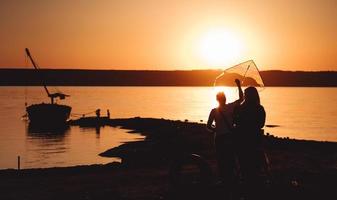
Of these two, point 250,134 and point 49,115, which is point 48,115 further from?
point 250,134

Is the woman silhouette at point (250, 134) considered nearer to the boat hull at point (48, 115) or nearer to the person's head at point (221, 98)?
the person's head at point (221, 98)

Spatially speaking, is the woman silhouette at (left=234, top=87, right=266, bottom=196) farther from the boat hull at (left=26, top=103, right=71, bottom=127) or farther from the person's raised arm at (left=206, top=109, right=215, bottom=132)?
the boat hull at (left=26, top=103, right=71, bottom=127)

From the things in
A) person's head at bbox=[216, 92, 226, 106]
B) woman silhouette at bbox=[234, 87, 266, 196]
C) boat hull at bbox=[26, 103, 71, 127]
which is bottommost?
boat hull at bbox=[26, 103, 71, 127]

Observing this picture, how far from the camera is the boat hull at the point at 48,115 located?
8450cm

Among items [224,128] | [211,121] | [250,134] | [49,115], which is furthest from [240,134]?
[49,115]

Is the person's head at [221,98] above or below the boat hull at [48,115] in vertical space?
above

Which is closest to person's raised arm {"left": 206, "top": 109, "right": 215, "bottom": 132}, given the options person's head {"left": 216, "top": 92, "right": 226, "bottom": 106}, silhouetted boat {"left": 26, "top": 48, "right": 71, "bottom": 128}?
person's head {"left": 216, "top": 92, "right": 226, "bottom": 106}

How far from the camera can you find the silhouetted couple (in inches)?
415

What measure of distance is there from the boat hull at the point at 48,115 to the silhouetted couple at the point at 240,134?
76208 millimetres

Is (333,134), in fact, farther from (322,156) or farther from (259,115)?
(259,115)

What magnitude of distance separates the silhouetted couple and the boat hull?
76208 mm

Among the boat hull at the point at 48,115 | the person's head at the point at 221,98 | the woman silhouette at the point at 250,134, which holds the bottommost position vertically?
the boat hull at the point at 48,115

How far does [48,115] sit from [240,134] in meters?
77.2

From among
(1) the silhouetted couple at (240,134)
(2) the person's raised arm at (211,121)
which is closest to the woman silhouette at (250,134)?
(1) the silhouetted couple at (240,134)
